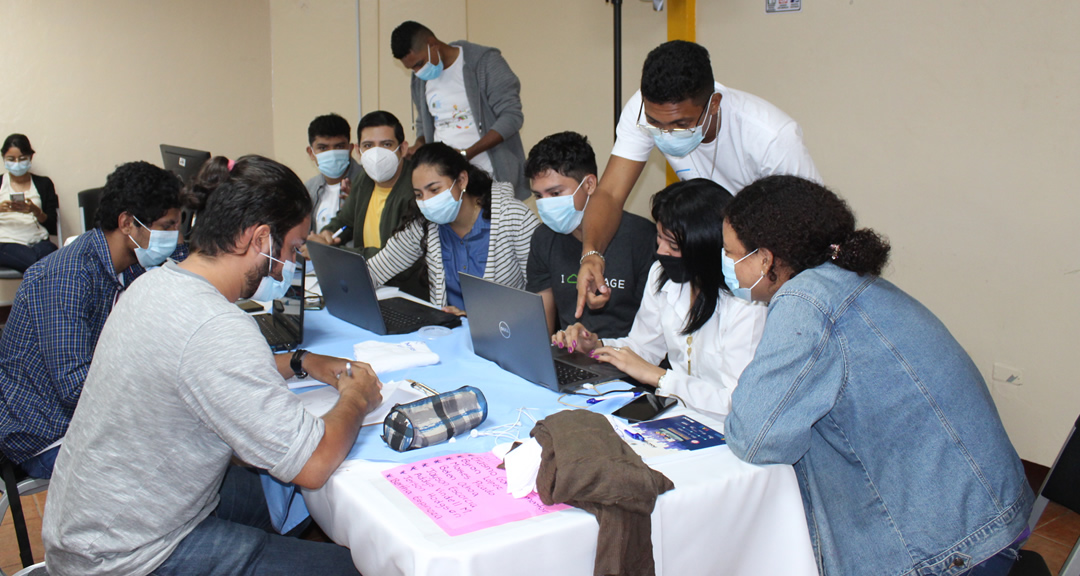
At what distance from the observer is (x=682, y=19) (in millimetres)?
3463

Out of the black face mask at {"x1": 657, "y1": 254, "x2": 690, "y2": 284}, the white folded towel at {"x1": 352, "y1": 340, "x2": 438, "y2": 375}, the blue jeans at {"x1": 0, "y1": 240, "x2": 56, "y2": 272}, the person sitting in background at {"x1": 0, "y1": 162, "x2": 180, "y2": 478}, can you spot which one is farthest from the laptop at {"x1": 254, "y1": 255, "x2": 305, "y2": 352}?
the blue jeans at {"x1": 0, "y1": 240, "x2": 56, "y2": 272}

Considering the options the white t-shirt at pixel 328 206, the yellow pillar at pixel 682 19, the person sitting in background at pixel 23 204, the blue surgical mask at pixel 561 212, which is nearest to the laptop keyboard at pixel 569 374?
the blue surgical mask at pixel 561 212

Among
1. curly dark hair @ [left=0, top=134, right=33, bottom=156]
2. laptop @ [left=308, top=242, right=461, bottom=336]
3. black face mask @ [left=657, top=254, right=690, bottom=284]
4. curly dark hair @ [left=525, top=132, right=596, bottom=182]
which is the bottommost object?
laptop @ [left=308, top=242, right=461, bottom=336]

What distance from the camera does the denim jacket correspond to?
1.14 meters

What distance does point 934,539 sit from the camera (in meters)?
1.14

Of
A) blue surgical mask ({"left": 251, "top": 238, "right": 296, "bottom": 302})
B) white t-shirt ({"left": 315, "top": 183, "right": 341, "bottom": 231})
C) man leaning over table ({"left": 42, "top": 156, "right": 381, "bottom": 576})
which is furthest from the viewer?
white t-shirt ({"left": 315, "top": 183, "right": 341, "bottom": 231})

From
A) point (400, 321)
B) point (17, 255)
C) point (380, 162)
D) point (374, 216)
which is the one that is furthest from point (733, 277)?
point (17, 255)

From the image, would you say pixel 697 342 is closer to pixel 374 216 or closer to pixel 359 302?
pixel 359 302

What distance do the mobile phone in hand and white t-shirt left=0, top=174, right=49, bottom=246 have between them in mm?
4712

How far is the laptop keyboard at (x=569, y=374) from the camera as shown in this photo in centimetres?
160

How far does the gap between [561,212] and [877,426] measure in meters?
1.29

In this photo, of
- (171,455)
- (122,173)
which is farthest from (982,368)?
(122,173)

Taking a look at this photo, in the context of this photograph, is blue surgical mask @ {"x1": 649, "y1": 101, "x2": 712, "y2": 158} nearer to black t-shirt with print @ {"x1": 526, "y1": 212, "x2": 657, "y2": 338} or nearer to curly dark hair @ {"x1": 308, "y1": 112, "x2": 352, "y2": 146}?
black t-shirt with print @ {"x1": 526, "y1": 212, "x2": 657, "y2": 338}

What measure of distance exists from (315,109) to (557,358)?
4113 millimetres
